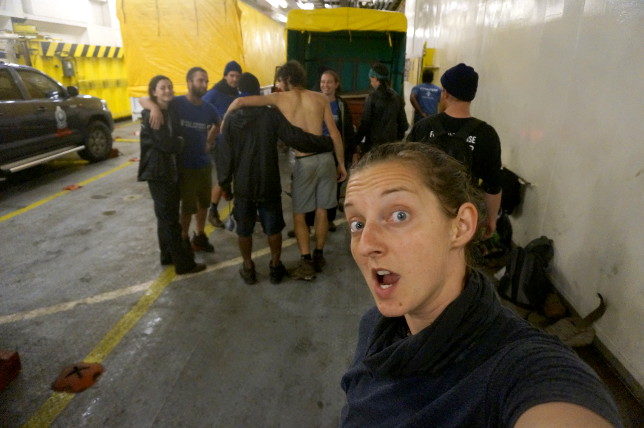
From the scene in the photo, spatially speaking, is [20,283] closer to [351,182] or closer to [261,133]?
[261,133]

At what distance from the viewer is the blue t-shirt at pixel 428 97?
632cm

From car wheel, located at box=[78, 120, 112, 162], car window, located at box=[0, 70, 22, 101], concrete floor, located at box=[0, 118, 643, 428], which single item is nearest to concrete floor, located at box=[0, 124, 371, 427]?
concrete floor, located at box=[0, 118, 643, 428]

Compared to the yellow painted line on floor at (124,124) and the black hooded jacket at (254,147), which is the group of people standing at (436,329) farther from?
the yellow painted line on floor at (124,124)

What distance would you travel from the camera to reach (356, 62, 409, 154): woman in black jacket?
15.6 ft

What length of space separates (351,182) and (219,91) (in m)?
4.38

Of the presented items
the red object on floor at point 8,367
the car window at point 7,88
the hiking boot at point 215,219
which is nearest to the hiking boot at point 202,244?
the hiking boot at point 215,219

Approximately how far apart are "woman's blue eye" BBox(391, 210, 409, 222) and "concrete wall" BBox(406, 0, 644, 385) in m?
2.06

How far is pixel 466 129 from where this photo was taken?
2.67 m

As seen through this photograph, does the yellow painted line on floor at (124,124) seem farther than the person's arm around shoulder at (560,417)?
Yes

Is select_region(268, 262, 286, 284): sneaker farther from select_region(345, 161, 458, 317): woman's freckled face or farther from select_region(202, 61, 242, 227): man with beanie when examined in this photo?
select_region(345, 161, 458, 317): woman's freckled face

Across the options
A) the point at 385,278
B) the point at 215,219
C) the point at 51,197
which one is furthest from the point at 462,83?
the point at 51,197

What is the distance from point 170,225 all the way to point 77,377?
146 centimetres

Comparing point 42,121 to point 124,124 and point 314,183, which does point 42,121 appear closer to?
point 314,183

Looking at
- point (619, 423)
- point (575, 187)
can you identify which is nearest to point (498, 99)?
point (575, 187)
